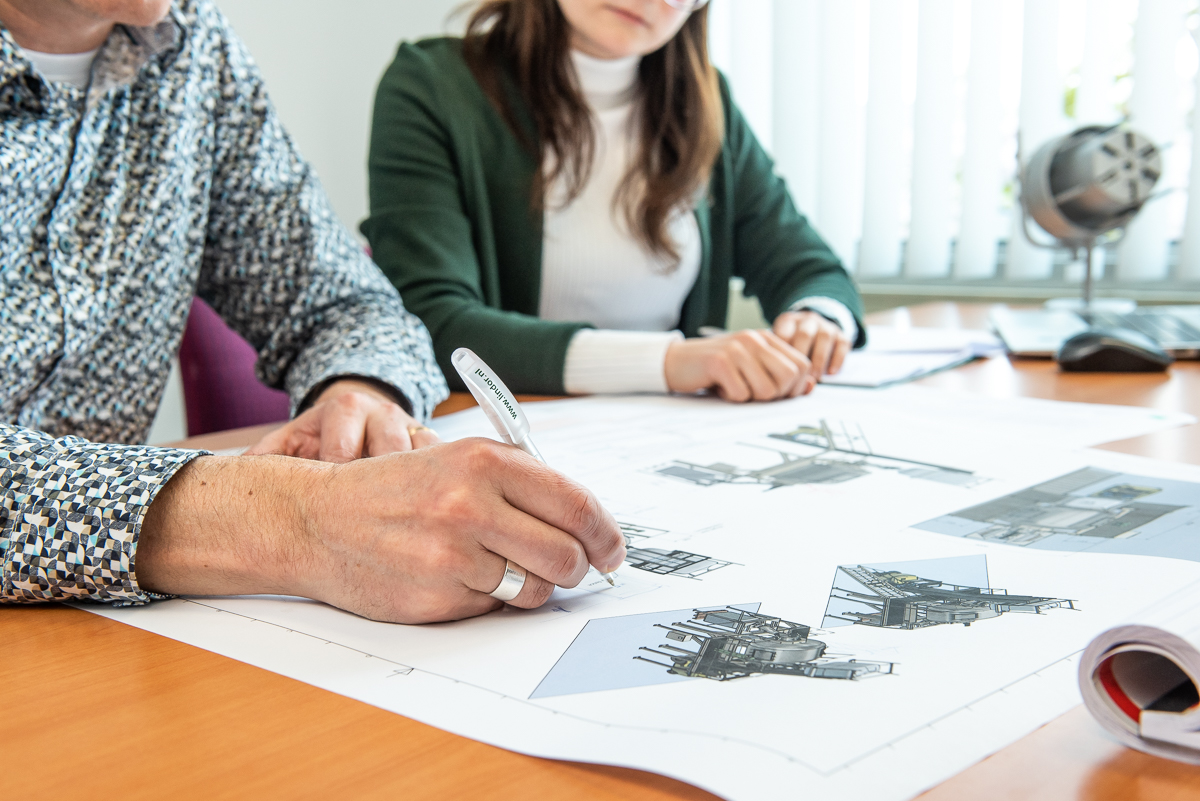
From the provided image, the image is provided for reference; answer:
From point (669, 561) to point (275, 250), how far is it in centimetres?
60

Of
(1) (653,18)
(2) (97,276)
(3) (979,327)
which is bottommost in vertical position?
(3) (979,327)

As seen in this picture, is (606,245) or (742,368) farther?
(606,245)

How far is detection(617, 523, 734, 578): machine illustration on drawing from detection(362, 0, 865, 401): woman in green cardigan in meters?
0.51

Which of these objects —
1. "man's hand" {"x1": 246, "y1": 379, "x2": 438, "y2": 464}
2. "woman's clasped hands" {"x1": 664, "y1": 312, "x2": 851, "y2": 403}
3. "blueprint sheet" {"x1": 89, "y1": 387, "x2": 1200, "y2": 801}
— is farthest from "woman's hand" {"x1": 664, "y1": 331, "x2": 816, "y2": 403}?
"man's hand" {"x1": 246, "y1": 379, "x2": 438, "y2": 464}

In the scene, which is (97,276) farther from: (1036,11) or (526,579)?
(1036,11)

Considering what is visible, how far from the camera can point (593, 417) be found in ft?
2.94

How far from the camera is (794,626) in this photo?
Answer: 0.42m

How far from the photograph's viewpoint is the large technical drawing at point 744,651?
0.38 meters

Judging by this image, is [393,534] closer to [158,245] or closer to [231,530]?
[231,530]

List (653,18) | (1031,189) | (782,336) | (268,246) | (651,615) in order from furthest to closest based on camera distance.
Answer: (1031,189) < (653,18) < (782,336) < (268,246) < (651,615)

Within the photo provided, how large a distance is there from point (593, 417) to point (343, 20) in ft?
6.08

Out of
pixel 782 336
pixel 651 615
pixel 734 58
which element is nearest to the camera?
pixel 651 615

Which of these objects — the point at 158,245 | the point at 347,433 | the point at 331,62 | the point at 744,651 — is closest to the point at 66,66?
the point at 158,245

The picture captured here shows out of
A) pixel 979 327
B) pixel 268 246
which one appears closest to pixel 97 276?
pixel 268 246
